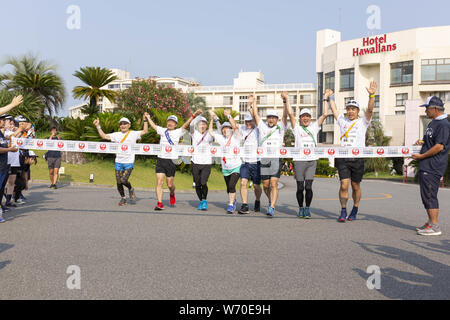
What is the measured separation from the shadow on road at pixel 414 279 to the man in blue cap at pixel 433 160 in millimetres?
1872

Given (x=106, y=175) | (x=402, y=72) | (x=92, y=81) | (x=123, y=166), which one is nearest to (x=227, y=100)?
(x=402, y=72)

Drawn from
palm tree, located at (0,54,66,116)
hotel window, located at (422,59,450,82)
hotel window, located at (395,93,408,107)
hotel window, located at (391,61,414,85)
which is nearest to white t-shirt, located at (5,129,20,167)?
palm tree, located at (0,54,66,116)

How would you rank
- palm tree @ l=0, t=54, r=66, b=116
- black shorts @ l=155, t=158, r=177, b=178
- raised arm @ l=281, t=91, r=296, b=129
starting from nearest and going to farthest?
raised arm @ l=281, t=91, r=296, b=129 < black shorts @ l=155, t=158, r=177, b=178 < palm tree @ l=0, t=54, r=66, b=116

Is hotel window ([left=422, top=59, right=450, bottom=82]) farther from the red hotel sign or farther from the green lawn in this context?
the green lawn

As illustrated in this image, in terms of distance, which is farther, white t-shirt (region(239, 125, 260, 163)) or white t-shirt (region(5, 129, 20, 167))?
white t-shirt (region(5, 129, 20, 167))

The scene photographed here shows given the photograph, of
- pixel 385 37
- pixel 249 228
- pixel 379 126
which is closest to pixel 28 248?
pixel 249 228

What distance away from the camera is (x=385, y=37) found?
61812mm

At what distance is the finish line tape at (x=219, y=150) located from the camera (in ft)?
29.6

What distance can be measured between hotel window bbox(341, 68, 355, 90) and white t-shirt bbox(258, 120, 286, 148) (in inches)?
2325

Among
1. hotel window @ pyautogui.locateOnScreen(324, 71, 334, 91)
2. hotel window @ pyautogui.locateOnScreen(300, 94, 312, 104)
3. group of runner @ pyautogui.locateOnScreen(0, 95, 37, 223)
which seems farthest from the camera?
hotel window @ pyautogui.locateOnScreen(300, 94, 312, 104)

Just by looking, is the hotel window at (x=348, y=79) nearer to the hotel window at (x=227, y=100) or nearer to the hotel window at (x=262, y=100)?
the hotel window at (x=262, y=100)

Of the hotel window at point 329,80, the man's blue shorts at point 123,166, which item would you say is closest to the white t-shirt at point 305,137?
the man's blue shorts at point 123,166

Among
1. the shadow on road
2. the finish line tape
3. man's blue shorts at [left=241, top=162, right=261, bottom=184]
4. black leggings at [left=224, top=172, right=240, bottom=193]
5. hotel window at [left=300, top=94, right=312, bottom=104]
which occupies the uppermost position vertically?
hotel window at [left=300, top=94, right=312, bottom=104]

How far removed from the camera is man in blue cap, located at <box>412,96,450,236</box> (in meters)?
7.76
